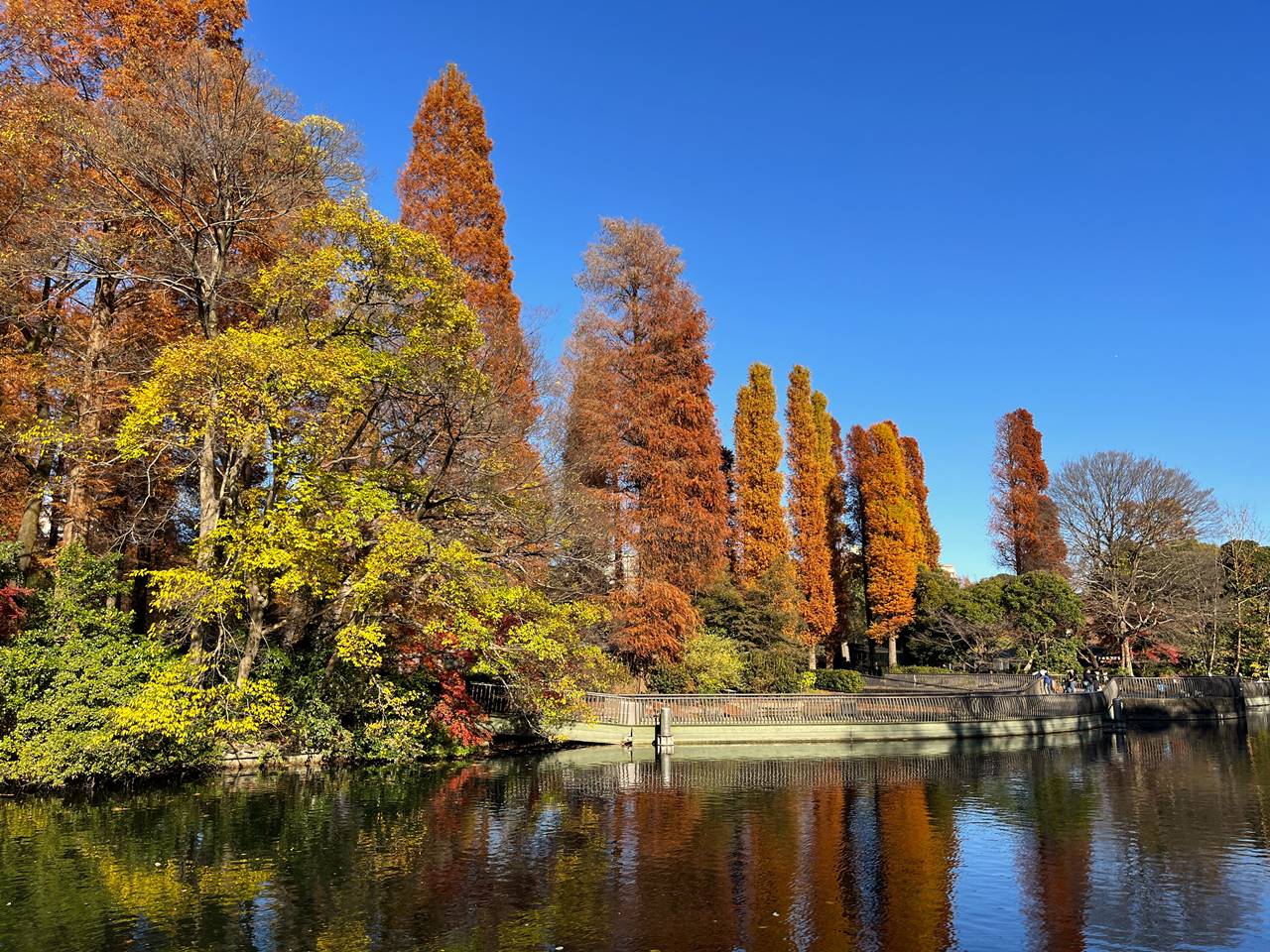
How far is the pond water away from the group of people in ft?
Result: 46.3

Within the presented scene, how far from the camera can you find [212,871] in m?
11.8

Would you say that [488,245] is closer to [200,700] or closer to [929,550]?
[200,700]

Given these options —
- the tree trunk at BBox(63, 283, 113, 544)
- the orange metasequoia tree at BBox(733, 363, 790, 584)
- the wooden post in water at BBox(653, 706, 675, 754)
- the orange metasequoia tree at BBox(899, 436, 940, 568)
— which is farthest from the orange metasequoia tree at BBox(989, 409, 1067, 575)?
the tree trunk at BBox(63, 283, 113, 544)

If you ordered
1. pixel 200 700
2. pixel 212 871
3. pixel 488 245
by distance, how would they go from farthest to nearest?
pixel 488 245 → pixel 200 700 → pixel 212 871

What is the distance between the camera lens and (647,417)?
34219 millimetres

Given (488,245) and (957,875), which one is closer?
(957,875)

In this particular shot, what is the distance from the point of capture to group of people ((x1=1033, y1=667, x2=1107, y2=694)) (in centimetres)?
3543

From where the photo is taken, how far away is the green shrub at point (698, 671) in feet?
102

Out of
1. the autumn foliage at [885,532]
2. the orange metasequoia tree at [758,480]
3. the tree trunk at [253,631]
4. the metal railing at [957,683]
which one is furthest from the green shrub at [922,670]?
the tree trunk at [253,631]

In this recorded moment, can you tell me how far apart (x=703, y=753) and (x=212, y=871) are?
53.7ft

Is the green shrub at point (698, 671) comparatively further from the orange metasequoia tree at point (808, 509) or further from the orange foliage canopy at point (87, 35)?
the orange foliage canopy at point (87, 35)

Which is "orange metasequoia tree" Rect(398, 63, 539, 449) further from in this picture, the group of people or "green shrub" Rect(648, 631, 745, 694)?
the group of people

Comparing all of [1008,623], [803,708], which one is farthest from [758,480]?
[803,708]

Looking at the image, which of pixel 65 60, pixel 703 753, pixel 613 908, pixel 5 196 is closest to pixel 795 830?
pixel 613 908
